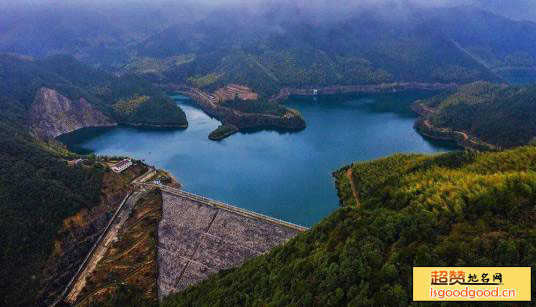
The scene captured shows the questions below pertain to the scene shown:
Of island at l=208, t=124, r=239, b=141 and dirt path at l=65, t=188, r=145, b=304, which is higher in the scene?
island at l=208, t=124, r=239, b=141

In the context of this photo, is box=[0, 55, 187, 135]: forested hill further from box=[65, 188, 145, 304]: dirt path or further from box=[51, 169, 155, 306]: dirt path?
box=[65, 188, 145, 304]: dirt path

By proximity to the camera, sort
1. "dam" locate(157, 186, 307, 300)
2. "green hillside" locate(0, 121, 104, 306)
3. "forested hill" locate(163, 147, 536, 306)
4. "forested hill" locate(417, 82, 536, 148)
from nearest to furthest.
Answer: "forested hill" locate(163, 147, 536, 306), "green hillside" locate(0, 121, 104, 306), "dam" locate(157, 186, 307, 300), "forested hill" locate(417, 82, 536, 148)

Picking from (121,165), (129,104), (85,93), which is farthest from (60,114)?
(121,165)

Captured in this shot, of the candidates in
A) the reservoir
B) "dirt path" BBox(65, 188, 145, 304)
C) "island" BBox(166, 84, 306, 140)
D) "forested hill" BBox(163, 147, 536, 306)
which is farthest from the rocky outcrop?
"forested hill" BBox(163, 147, 536, 306)

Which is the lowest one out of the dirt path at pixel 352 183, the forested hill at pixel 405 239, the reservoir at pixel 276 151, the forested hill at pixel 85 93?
the forested hill at pixel 405 239

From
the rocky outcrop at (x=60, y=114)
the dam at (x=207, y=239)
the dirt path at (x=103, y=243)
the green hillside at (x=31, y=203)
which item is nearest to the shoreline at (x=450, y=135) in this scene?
the dam at (x=207, y=239)

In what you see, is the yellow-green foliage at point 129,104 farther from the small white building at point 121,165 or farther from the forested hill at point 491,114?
the forested hill at point 491,114

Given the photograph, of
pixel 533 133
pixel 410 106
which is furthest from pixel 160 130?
pixel 533 133
